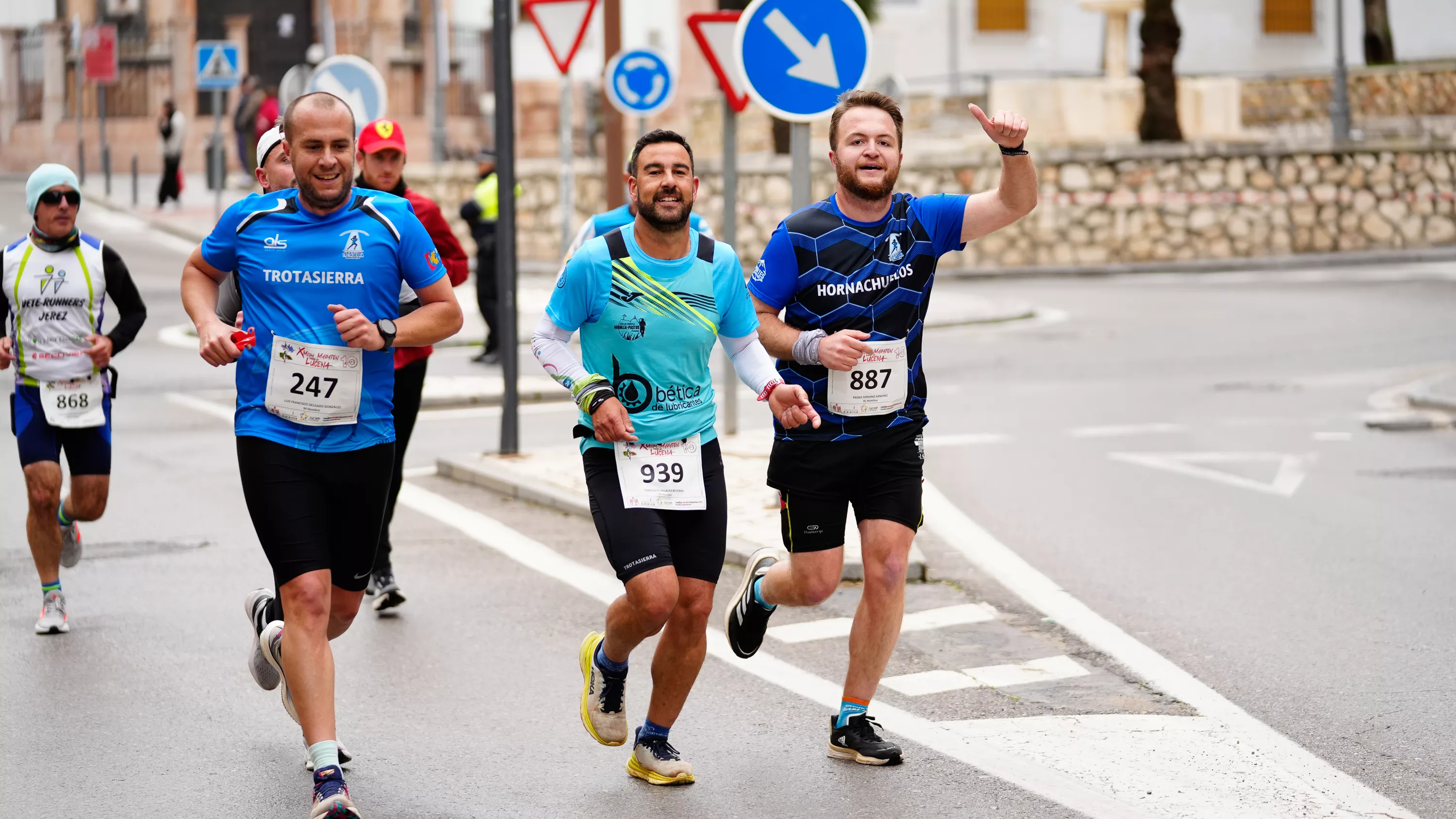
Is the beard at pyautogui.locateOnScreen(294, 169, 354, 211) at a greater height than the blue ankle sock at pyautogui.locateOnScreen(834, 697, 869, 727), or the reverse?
the beard at pyautogui.locateOnScreen(294, 169, 354, 211)

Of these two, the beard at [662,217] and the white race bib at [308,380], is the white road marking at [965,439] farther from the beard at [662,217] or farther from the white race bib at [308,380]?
the white race bib at [308,380]

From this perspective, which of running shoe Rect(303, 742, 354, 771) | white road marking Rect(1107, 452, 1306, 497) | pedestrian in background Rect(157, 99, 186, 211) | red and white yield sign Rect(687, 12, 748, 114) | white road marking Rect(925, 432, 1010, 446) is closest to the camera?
running shoe Rect(303, 742, 354, 771)

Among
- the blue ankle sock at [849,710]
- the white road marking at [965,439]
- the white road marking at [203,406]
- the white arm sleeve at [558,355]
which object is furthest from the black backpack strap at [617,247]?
the white road marking at [203,406]

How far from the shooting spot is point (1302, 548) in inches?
371

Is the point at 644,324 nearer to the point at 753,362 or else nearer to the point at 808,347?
the point at 753,362

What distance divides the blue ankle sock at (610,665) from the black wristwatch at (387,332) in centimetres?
108

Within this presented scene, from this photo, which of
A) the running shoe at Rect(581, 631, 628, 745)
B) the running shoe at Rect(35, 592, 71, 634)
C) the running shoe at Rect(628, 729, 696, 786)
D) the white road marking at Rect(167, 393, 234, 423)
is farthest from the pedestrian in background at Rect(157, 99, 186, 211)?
the running shoe at Rect(628, 729, 696, 786)

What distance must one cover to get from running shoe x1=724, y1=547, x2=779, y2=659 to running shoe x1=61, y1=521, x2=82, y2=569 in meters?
3.25

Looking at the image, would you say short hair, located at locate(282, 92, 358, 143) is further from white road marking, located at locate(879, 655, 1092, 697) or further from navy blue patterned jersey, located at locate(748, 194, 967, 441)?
white road marking, located at locate(879, 655, 1092, 697)

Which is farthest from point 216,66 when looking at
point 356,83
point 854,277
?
point 854,277

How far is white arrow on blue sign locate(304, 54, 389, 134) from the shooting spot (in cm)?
1434

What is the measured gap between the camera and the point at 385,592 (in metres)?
8.14

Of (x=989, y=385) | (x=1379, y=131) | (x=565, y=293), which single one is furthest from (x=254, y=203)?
(x=1379, y=131)

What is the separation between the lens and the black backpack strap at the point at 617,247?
557 cm
